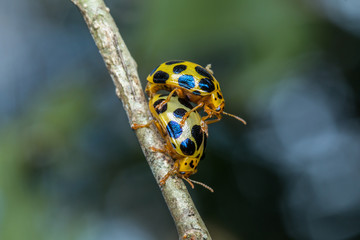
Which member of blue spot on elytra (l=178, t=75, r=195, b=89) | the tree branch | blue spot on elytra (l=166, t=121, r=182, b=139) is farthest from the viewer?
blue spot on elytra (l=178, t=75, r=195, b=89)

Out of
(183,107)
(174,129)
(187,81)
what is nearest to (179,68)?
(187,81)

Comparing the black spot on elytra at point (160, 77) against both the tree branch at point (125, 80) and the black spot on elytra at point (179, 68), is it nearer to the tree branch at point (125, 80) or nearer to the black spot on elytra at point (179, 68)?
the black spot on elytra at point (179, 68)

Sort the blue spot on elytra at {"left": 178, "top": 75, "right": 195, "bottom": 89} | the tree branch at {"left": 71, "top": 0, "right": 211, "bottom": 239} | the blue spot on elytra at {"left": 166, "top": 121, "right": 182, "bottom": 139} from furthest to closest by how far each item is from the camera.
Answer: the blue spot on elytra at {"left": 178, "top": 75, "right": 195, "bottom": 89} → the blue spot on elytra at {"left": 166, "top": 121, "right": 182, "bottom": 139} → the tree branch at {"left": 71, "top": 0, "right": 211, "bottom": 239}

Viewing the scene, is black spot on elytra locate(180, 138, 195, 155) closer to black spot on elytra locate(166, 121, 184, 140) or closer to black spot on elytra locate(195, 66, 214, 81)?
black spot on elytra locate(166, 121, 184, 140)

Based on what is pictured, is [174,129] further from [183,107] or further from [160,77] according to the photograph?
[160,77]

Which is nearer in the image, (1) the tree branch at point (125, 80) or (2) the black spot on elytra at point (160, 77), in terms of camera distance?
(1) the tree branch at point (125, 80)

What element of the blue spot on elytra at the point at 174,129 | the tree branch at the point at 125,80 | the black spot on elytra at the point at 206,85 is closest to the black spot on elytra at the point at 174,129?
the blue spot on elytra at the point at 174,129

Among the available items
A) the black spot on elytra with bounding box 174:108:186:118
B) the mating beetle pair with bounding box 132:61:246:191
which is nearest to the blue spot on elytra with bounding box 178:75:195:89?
the mating beetle pair with bounding box 132:61:246:191

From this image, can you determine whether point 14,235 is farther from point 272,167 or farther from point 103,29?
point 272,167
